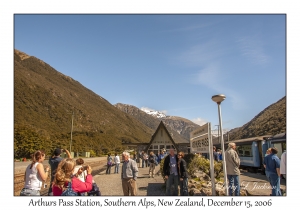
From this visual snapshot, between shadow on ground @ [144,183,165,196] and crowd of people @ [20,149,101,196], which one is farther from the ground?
crowd of people @ [20,149,101,196]

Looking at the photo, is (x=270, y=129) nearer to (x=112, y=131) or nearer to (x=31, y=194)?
(x=31, y=194)

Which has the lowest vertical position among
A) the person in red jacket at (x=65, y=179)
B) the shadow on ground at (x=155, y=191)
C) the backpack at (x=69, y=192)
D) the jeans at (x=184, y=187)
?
the shadow on ground at (x=155, y=191)

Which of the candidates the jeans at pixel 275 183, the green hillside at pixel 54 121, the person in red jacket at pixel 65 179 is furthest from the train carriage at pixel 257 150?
the green hillside at pixel 54 121

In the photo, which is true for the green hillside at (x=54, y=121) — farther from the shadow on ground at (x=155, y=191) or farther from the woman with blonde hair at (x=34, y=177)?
the woman with blonde hair at (x=34, y=177)

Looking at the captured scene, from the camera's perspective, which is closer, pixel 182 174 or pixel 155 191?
pixel 182 174

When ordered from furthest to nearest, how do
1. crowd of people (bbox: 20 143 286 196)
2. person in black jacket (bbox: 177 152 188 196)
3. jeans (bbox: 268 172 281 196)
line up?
person in black jacket (bbox: 177 152 188 196)
jeans (bbox: 268 172 281 196)
crowd of people (bbox: 20 143 286 196)

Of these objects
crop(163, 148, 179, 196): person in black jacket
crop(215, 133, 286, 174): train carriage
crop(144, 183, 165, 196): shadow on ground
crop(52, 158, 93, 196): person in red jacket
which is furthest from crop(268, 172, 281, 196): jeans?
crop(215, 133, 286, 174): train carriage

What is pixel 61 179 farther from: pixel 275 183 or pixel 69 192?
pixel 275 183

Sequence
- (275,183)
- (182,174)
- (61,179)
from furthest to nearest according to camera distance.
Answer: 1. (182,174)
2. (275,183)
3. (61,179)

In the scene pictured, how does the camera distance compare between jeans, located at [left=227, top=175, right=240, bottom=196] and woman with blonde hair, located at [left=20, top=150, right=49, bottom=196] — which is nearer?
woman with blonde hair, located at [left=20, top=150, right=49, bottom=196]

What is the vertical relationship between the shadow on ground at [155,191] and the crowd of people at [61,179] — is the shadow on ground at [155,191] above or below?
below

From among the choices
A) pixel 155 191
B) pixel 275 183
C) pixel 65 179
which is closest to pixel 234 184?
pixel 275 183

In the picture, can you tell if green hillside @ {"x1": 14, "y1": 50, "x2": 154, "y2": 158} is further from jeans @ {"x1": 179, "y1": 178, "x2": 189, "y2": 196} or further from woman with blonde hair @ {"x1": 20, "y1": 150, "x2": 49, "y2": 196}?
woman with blonde hair @ {"x1": 20, "y1": 150, "x2": 49, "y2": 196}
